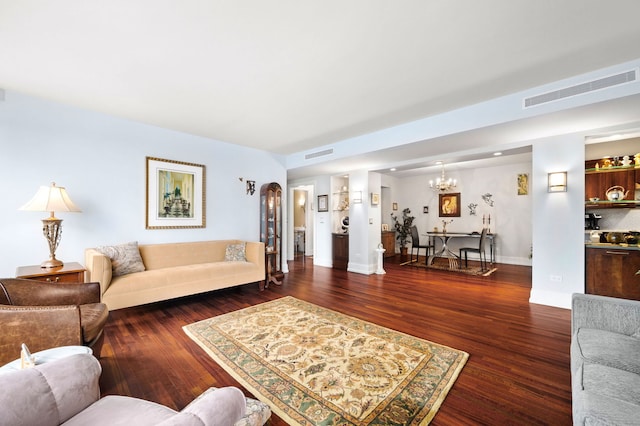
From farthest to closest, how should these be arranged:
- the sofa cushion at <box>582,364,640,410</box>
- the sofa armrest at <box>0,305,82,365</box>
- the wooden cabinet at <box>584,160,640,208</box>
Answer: the wooden cabinet at <box>584,160,640,208</box>
the sofa armrest at <box>0,305,82,365</box>
the sofa cushion at <box>582,364,640,410</box>

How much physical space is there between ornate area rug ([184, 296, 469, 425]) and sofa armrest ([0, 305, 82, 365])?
1069 mm

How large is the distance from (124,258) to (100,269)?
1.45 feet

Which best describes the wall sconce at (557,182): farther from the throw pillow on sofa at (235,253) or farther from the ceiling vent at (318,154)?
the throw pillow on sofa at (235,253)

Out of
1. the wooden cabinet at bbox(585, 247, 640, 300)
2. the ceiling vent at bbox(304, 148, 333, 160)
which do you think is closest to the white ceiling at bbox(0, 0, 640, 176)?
the ceiling vent at bbox(304, 148, 333, 160)

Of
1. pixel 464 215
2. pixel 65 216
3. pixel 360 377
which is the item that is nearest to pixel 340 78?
pixel 360 377

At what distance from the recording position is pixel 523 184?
21.7 feet

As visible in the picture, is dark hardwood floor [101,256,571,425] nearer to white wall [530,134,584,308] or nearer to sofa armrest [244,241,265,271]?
white wall [530,134,584,308]

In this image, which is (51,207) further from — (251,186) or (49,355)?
(251,186)

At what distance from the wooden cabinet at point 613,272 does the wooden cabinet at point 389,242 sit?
4.51 meters

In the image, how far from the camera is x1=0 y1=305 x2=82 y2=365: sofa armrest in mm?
1571

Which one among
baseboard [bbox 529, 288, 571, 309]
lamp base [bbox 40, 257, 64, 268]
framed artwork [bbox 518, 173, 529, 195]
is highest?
framed artwork [bbox 518, 173, 529, 195]

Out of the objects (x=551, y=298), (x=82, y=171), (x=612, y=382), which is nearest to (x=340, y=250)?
(x=551, y=298)

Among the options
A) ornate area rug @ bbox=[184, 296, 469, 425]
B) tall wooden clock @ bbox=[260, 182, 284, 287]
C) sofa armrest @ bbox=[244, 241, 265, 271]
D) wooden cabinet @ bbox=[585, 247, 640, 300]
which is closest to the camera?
ornate area rug @ bbox=[184, 296, 469, 425]

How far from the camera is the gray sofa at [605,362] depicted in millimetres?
1011
